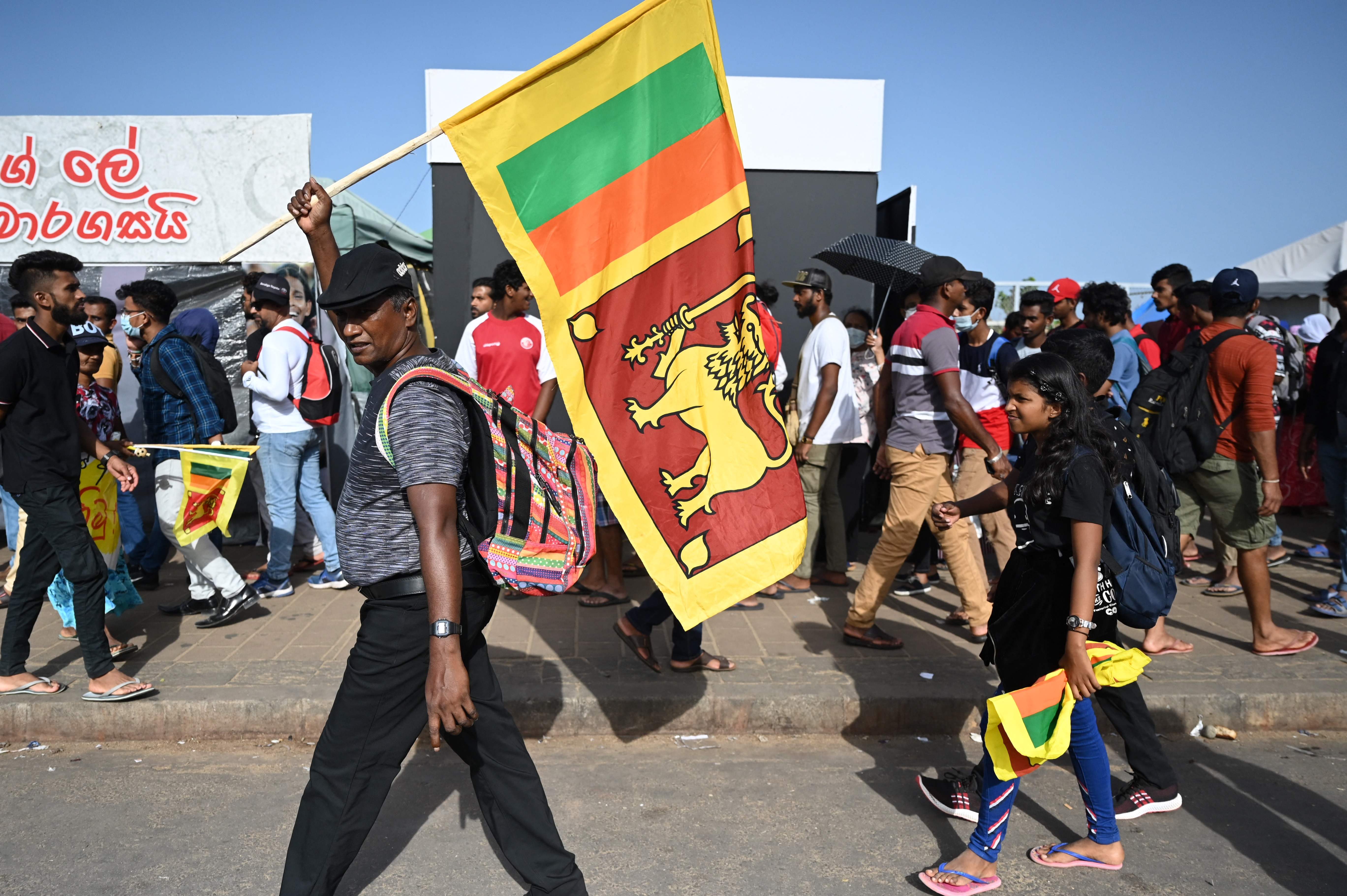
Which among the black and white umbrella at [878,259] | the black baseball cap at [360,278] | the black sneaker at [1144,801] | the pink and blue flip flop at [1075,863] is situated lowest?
the pink and blue flip flop at [1075,863]

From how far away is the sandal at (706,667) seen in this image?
471 centimetres

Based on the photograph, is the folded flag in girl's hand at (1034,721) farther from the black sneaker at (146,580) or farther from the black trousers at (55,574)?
the black sneaker at (146,580)

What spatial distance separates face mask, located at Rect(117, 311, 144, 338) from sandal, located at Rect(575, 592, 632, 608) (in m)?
3.37

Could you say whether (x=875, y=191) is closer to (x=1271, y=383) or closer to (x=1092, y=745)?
(x=1271, y=383)

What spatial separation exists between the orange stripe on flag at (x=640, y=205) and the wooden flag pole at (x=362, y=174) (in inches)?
20.2

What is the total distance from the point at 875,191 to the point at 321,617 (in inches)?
207

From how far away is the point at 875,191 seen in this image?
7.52 meters

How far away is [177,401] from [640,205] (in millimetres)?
3843

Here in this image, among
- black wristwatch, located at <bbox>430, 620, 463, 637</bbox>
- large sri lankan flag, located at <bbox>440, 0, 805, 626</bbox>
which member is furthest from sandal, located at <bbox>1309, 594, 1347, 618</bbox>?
black wristwatch, located at <bbox>430, 620, 463, 637</bbox>

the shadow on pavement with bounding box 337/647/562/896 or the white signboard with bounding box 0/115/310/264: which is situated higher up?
the white signboard with bounding box 0/115/310/264

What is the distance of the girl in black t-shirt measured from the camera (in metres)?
2.94

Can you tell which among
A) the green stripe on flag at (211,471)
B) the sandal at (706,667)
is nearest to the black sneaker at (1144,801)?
the sandal at (706,667)

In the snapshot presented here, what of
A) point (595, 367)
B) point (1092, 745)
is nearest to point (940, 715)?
point (1092, 745)

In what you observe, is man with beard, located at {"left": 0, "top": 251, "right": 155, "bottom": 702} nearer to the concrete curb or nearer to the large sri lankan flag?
the concrete curb
